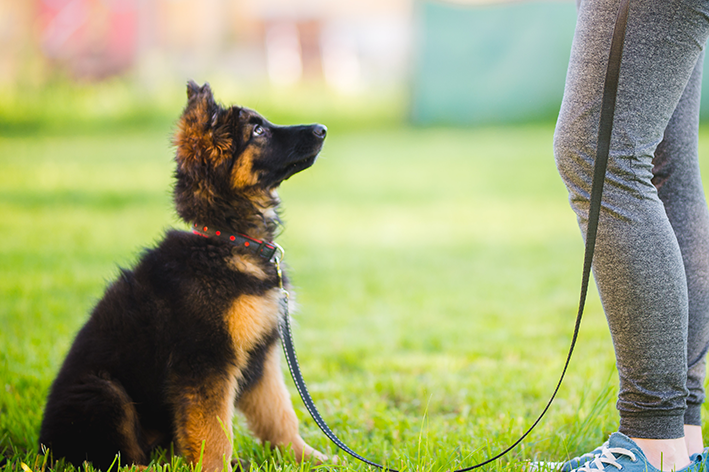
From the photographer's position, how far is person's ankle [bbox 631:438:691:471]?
1802 mm

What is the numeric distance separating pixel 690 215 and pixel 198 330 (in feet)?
5.40

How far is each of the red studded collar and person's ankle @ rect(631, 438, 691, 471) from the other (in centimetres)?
139

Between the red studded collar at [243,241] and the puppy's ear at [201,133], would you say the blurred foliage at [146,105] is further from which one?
the red studded collar at [243,241]

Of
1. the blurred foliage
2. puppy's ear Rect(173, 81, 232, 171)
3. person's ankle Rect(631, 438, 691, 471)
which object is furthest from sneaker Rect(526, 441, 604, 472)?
the blurred foliage

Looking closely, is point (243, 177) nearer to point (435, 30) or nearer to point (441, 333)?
point (441, 333)

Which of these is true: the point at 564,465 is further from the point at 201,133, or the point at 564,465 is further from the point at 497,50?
the point at 497,50

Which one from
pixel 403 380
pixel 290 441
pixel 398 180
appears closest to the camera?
pixel 290 441

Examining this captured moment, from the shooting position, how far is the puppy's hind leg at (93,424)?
2.06 metres

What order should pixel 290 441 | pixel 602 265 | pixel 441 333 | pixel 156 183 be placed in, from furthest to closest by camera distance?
pixel 156 183
pixel 441 333
pixel 290 441
pixel 602 265

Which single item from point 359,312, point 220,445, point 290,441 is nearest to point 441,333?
point 359,312

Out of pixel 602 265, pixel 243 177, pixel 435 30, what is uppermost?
pixel 435 30

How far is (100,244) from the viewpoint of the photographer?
6.19 m

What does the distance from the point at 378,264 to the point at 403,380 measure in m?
2.79

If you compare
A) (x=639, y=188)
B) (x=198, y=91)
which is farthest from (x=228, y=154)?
(x=639, y=188)
